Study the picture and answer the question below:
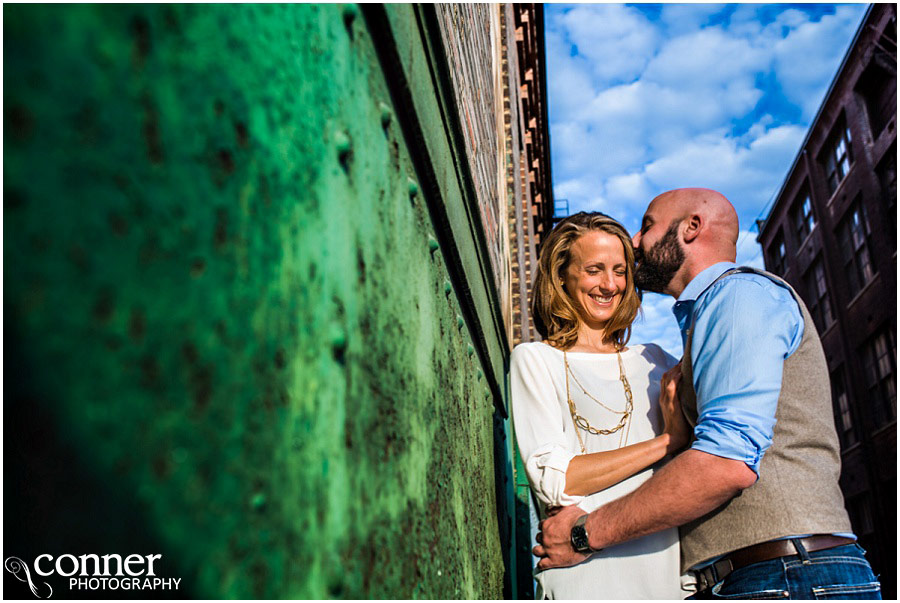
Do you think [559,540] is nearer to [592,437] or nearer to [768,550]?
[592,437]

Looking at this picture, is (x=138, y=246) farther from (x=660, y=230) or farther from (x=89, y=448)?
(x=660, y=230)

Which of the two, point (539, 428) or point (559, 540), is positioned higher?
point (539, 428)

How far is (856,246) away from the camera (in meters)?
21.8

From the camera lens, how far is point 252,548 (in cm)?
55

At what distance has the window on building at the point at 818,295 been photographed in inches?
974

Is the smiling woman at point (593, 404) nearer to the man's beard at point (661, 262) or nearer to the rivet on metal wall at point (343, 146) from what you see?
the man's beard at point (661, 262)

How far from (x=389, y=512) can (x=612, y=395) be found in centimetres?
141

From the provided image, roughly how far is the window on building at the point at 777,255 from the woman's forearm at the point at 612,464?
3119 centimetres

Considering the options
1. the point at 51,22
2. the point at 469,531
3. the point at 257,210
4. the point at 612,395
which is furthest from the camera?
→ the point at 612,395

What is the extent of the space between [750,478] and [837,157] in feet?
84.5

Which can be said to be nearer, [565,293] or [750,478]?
[750,478]

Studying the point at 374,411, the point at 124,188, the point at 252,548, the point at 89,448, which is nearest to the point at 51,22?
the point at 124,188

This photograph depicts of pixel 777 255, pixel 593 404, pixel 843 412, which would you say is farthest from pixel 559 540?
pixel 777 255

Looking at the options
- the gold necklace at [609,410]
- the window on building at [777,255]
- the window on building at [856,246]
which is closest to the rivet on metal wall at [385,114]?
the gold necklace at [609,410]
